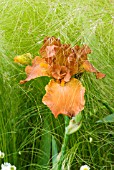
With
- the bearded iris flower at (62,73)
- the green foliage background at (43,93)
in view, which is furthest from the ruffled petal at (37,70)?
the green foliage background at (43,93)

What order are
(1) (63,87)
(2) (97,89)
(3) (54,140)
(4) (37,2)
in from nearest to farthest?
(1) (63,87) → (3) (54,140) → (2) (97,89) → (4) (37,2)

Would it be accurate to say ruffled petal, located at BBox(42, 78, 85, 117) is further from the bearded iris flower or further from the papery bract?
the papery bract

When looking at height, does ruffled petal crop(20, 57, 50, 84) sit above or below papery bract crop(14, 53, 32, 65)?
below

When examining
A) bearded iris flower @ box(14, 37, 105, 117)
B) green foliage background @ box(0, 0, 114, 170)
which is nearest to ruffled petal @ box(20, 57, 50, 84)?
bearded iris flower @ box(14, 37, 105, 117)

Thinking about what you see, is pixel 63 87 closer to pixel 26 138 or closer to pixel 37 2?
pixel 26 138

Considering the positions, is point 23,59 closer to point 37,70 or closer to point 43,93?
point 37,70

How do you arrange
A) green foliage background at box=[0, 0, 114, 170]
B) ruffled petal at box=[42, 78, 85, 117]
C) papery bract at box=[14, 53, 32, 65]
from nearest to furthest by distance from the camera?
ruffled petal at box=[42, 78, 85, 117], papery bract at box=[14, 53, 32, 65], green foliage background at box=[0, 0, 114, 170]

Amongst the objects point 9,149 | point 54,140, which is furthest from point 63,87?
point 9,149
